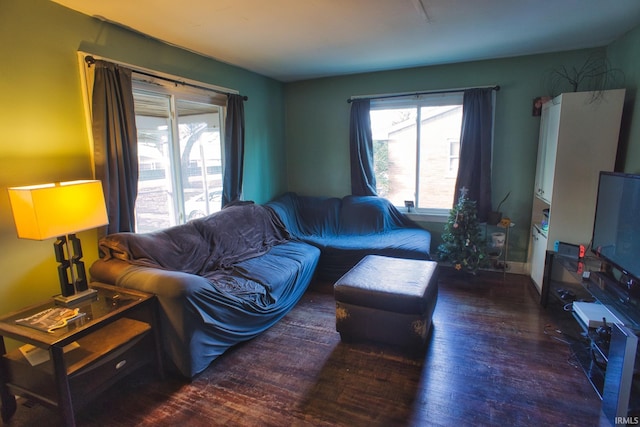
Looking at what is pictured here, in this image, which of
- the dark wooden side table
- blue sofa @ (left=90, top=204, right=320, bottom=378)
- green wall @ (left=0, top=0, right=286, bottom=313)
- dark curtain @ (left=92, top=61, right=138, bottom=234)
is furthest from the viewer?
dark curtain @ (left=92, top=61, right=138, bottom=234)

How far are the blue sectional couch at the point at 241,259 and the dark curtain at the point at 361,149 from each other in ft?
→ 0.70

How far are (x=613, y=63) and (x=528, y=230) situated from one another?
5.89ft

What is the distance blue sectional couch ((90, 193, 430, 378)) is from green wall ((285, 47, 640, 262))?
55 cm

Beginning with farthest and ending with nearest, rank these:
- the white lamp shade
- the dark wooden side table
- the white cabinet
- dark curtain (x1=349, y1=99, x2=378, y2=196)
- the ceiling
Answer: dark curtain (x1=349, y1=99, x2=378, y2=196) < the white cabinet < the ceiling < the white lamp shade < the dark wooden side table

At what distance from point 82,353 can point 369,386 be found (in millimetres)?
1673

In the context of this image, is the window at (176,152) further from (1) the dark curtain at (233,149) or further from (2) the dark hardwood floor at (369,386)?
(2) the dark hardwood floor at (369,386)

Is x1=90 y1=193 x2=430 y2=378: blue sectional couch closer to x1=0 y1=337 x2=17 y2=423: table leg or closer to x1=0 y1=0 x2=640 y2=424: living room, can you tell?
x1=0 y1=0 x2=640 y2=424: living room

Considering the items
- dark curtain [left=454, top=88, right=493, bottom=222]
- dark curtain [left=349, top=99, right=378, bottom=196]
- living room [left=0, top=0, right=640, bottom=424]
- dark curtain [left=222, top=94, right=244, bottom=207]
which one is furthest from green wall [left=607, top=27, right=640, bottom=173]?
dark curtain [left=222, top=94, right=244, bottom=207]

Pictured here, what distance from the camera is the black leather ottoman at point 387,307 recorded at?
2.35 metres

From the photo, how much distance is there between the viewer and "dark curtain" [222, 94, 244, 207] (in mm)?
3713

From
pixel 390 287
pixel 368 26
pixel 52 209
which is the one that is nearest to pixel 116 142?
pixel 52 209

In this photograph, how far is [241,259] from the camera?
3.23m

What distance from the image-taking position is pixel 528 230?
12.8 ft

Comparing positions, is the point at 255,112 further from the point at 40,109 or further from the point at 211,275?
the point at 40,109
